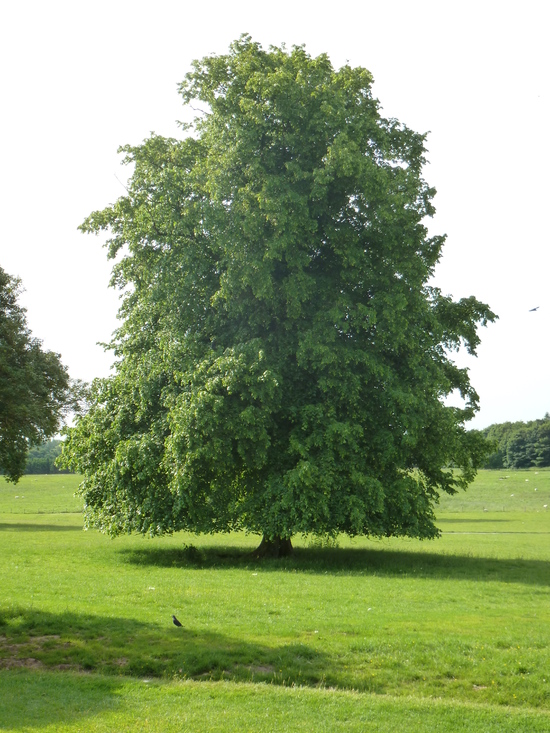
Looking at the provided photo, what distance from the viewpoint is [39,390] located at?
1783 centimetres

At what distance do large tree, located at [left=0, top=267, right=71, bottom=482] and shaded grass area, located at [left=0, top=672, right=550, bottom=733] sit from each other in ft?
20.7

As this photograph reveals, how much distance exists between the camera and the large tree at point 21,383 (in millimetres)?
17078

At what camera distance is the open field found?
1101 centimetres

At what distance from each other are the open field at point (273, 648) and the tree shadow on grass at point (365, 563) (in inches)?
9.6

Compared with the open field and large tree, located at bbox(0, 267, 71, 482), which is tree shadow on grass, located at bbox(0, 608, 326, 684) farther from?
large tree, located at bbox(0, 267, 71, 482)

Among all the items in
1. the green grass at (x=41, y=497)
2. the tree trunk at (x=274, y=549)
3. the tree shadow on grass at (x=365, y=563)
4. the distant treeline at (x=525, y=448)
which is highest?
the distant treeline at (x=525, y=448)

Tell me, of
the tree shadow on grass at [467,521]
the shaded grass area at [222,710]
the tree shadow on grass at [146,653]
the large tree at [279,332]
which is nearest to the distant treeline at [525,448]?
the tree shadow on grass at [467,521]

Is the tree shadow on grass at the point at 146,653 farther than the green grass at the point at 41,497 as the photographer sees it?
No

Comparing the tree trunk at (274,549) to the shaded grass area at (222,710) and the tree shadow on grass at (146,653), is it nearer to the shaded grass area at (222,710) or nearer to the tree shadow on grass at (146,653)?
the tree shadow on grass at (146,653)

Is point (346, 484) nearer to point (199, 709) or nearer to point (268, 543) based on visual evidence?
point (268, 543)

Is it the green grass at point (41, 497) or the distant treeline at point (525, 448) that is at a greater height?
the distant treeline at point (525, 448)

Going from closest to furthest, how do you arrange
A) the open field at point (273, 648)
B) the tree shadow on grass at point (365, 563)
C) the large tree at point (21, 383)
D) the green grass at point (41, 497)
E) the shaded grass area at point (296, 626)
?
the open field at point (273, 648) < the shaded grass area at point (296, 626) < the large tree at point (21, 383) < the tree shadow on grass at point (365, 563) < the green grass at point (41, 497)

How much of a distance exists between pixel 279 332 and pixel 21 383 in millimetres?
13092

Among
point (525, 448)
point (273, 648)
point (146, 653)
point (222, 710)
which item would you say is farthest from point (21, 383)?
point (525, 448)
